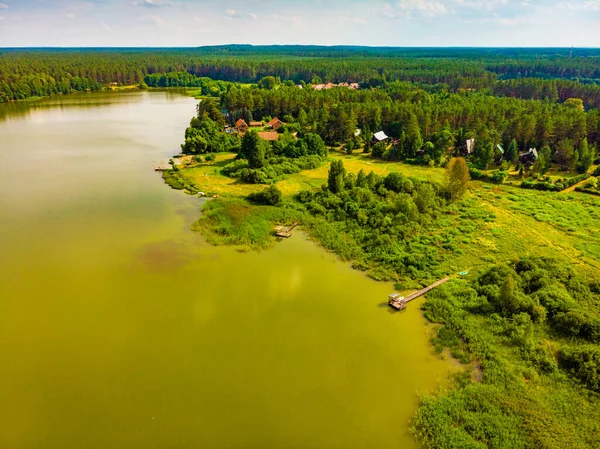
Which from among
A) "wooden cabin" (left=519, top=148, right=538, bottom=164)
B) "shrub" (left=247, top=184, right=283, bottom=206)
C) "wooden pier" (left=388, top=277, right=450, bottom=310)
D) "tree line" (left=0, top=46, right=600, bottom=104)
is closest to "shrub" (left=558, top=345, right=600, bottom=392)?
"wooden pier" (left=388, top=277, right=450, bottom=310)

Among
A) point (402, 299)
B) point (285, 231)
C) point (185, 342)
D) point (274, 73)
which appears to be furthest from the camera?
point (274, 73)

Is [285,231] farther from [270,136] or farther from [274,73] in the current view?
[274,73]

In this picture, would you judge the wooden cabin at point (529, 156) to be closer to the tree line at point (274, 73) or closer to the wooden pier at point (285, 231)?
the wooden pier at point (285, 231)

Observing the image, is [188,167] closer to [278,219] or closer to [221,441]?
[278,219]

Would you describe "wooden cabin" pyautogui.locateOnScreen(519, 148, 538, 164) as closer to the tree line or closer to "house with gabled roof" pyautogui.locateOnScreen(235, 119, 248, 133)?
"house with gabled roof" pyautogui.locateOnScreen(235, 119, 248, 133)

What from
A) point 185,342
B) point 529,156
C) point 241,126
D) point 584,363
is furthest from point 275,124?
point 584,363

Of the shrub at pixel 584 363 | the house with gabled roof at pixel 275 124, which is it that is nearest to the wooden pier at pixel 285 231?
the shrub at pixel 584 363

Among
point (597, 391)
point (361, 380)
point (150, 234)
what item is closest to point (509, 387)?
point (597, 391)
